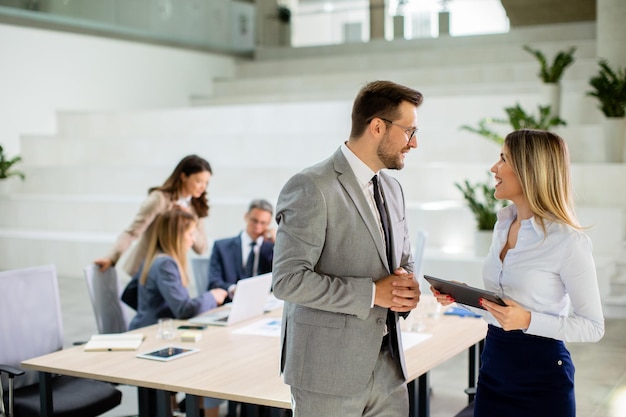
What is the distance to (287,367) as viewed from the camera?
8.91 feet

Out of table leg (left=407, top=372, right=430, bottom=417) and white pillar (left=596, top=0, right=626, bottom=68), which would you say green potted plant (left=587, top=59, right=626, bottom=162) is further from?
table leg (left=407, top=372, right=430, bottom=417)

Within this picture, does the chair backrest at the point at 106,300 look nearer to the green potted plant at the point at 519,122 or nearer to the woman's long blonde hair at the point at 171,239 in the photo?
the woman's long blonde hair at the point at 171,239

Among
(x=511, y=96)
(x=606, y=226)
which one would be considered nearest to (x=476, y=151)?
(x=511, y=96)

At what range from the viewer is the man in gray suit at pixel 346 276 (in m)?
2.64

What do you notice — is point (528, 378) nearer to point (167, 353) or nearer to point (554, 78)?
point (167, 353)

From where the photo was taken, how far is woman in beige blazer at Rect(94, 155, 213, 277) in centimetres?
577

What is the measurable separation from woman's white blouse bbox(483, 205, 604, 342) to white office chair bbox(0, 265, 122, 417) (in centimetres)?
209

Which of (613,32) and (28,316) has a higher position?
(613,32)

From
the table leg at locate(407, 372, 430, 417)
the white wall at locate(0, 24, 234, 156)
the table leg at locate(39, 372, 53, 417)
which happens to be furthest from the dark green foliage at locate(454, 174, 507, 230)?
the white wall at locate(0, 24, 234, 156)

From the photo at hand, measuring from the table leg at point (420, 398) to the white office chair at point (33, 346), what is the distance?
1.41m

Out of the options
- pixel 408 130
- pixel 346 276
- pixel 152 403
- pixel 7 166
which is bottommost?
pixel 152 403

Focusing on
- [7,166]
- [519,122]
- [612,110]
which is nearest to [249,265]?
[519,122]

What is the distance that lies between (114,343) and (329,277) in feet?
5.60

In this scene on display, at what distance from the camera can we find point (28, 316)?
4430 mm
